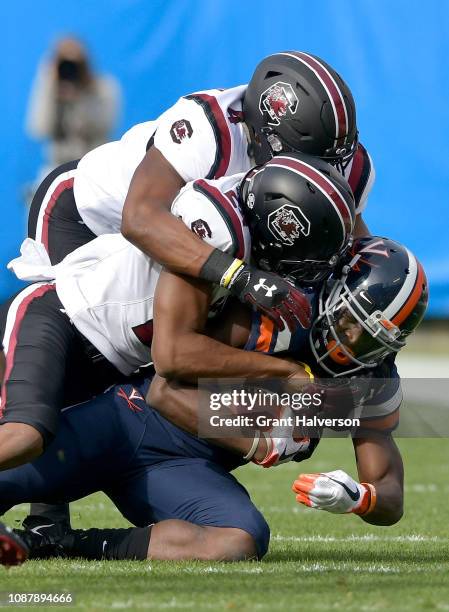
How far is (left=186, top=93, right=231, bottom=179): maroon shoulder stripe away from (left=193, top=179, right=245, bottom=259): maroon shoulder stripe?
0.30 metres

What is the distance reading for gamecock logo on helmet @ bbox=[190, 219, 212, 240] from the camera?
13.8ft

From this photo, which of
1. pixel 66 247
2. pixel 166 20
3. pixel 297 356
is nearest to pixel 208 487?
pixel 297 356

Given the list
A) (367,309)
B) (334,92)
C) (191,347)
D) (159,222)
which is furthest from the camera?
(334,92)

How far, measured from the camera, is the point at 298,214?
4164 millimetres

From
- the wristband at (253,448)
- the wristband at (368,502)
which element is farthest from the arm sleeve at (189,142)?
the wristband at (368,502)

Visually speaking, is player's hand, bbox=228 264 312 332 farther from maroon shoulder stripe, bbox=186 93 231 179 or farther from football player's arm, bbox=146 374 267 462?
maroon shoulder stripe, bbox=186 93 231 179

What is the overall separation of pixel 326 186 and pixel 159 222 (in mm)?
577

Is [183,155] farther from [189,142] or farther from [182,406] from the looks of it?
[182,406]

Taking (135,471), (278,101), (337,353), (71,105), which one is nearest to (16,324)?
(135,471)

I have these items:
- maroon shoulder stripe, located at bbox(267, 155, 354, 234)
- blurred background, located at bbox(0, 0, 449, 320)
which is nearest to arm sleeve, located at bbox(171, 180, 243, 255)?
maroon shoulder stripe, located at bbox(267, 155, 354, 234)

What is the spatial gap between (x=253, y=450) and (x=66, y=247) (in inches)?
54.5

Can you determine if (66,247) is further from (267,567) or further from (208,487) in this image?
(267,567)

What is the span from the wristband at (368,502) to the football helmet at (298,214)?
2.40ft

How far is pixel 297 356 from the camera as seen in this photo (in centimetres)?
436
